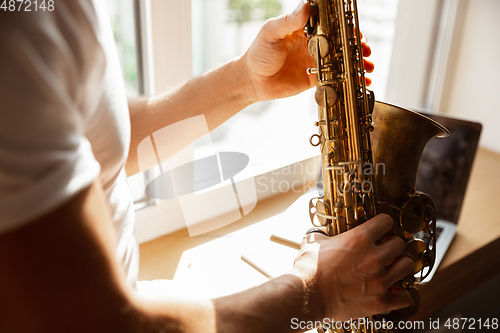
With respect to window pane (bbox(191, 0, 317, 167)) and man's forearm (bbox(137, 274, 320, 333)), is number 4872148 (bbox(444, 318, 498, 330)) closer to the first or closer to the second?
window pane (bbox(191, 0, 317, 167))

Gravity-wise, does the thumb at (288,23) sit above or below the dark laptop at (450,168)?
above

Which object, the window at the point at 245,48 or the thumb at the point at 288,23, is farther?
the window at the point at 245,48

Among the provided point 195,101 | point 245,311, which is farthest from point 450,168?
point 245,311

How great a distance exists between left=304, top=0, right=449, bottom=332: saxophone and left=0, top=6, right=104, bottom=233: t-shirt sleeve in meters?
0.48

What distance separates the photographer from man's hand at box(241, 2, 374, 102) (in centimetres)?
84

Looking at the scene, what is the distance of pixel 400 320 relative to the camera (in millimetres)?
778

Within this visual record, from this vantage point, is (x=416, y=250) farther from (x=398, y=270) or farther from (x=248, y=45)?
(x=248, y=45)

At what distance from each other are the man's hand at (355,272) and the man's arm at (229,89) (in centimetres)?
41

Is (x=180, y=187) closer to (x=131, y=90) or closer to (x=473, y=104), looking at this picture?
(x=131, y=90)

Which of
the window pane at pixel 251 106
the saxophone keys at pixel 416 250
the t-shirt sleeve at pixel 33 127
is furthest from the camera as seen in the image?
the window pane at pixel 251 106

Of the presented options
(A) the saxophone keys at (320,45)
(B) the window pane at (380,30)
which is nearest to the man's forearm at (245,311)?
(A) the saxophone keys at (320,45)

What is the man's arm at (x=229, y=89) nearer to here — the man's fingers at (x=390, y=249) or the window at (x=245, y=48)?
the window at (x=245, y=48)

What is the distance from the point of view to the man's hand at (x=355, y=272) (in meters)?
0.64

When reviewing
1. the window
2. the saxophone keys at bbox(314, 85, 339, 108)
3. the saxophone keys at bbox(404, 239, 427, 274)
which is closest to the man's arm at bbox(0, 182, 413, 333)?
the saxophone keys at bbox(404, 239, 427, 274)
